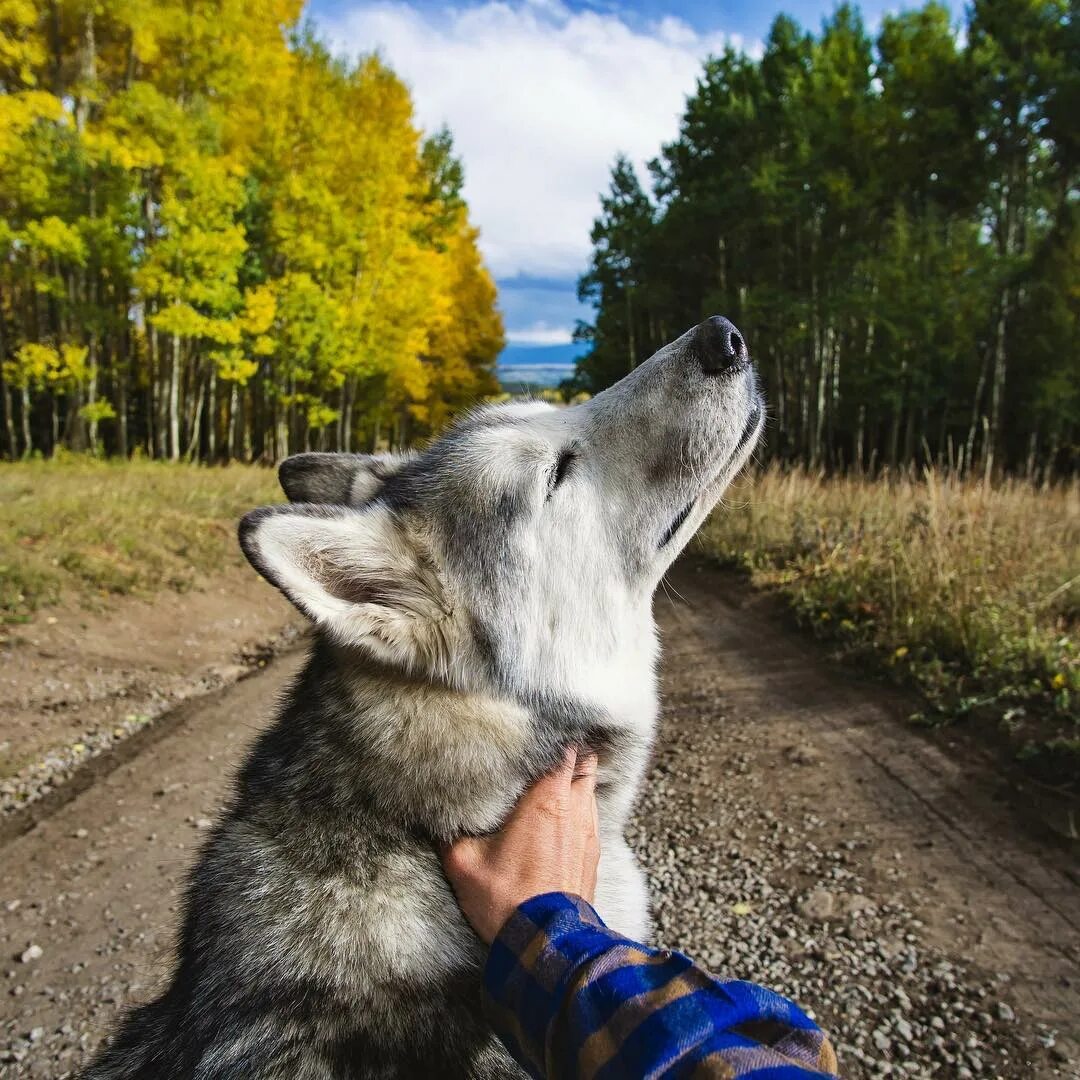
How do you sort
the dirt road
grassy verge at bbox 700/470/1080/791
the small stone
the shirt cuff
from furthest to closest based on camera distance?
grassy verge at bbox 700/470/1080/791 → the small stone → the dirt road → the shirt cuff

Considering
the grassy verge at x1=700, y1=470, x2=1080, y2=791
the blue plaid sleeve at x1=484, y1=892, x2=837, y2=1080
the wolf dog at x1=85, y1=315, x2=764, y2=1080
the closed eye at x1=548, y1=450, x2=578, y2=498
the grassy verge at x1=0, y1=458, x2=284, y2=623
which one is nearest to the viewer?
the blue plaid sleeve at x1=484, y1=892, x2=837, y2=1080

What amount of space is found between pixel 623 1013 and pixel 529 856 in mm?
549

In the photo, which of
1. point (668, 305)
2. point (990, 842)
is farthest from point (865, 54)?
point (990, 842)

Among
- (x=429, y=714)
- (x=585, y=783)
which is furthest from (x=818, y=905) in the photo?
(x=429, y=714)

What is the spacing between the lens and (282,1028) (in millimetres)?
1435

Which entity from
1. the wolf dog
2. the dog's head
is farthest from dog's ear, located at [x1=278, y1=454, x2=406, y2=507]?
the dog's head

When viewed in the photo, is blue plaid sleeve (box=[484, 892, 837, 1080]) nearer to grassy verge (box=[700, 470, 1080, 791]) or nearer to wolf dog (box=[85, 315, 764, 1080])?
wolf dog (box=[85, 315, 764, 1080])

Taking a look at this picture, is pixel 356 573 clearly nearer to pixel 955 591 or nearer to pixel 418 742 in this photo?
pixel 418 742

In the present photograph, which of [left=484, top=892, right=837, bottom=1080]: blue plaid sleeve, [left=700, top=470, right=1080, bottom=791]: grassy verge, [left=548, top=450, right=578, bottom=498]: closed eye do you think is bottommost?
[left=700, top=470, right=1080, bottom=791]: grassy verge

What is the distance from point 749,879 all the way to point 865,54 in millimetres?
27238

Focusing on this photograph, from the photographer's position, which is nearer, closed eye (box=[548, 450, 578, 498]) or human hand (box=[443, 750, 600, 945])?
human hand (box=[443, 750, 600, 945])

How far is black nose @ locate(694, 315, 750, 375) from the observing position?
2225mm

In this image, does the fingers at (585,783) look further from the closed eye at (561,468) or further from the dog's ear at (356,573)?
the closed eye at (561,468)

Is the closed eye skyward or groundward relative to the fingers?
skyward
